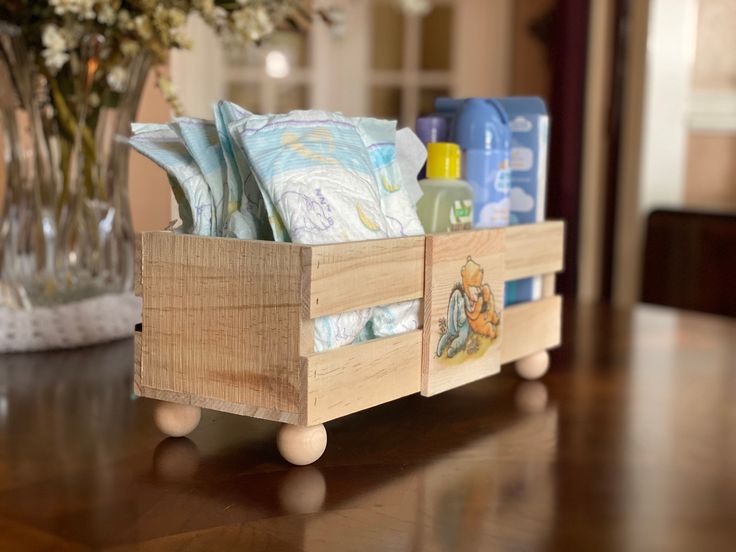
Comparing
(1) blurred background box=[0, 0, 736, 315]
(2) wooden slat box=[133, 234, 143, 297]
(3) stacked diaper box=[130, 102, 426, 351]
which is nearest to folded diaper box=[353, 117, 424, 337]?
(3) stacked diaper box=[130, 102, 426, 351]

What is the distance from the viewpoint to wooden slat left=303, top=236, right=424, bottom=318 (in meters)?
0.81

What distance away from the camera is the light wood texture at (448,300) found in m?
0.96

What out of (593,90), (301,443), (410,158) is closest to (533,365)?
(410,158)

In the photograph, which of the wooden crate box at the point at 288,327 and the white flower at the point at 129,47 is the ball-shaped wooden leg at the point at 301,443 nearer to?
the wooden crate box at the point at 288,327

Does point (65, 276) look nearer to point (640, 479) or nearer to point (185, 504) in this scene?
point (185, 504)

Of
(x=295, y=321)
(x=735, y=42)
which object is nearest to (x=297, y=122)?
(x=295, y=321)

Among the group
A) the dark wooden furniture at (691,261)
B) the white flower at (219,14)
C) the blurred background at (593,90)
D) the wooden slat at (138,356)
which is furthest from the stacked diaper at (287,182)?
the dark wooden furniture at (691,261)

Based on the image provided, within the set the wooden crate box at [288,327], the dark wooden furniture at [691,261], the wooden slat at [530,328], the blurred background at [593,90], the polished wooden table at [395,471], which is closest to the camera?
the polished wooden table at [395,471]

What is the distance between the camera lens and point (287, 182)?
0.85 metres

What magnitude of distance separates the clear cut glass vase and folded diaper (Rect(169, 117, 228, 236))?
44cm

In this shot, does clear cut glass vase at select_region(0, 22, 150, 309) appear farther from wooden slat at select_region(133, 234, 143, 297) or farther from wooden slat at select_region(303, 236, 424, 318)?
wooden slat at select_region(303, 236, 424, 318)

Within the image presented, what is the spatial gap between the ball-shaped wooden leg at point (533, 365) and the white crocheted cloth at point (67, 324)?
50cm

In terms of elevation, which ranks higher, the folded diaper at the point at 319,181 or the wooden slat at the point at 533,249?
the folded diaper at the point at 319,181

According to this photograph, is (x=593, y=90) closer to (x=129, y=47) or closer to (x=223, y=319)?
(x=129, y=47)
